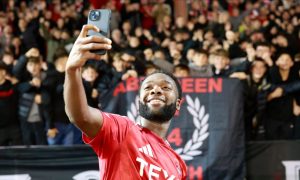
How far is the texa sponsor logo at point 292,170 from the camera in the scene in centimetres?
661

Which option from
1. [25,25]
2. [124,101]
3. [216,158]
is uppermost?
[25,25]

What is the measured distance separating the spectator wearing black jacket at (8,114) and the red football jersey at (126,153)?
189 inches

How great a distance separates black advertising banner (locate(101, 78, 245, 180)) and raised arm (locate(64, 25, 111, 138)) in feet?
13.3

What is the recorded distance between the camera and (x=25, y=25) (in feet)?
39.9

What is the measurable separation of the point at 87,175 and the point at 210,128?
1.47 meters

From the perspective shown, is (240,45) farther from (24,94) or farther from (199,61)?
(24,94)

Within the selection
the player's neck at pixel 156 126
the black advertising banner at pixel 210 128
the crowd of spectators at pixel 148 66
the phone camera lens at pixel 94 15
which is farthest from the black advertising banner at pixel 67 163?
the phone camera lens at pixel 94 15

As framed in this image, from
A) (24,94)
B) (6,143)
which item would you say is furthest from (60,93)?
(6,143)

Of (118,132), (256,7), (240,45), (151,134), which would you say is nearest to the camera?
(118,132)

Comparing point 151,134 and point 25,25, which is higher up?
point 25,25

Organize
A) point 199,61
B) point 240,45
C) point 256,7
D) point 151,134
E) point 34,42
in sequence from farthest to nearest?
point 256,7 → point 34,42 → point 240,45 → point 199,61 → point 151,134

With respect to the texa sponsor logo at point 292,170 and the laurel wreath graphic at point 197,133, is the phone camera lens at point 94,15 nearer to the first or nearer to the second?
the laurel wreath graphic at point 197,133

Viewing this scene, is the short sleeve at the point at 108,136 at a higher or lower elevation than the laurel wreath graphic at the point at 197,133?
higher

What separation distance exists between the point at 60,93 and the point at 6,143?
944mm
